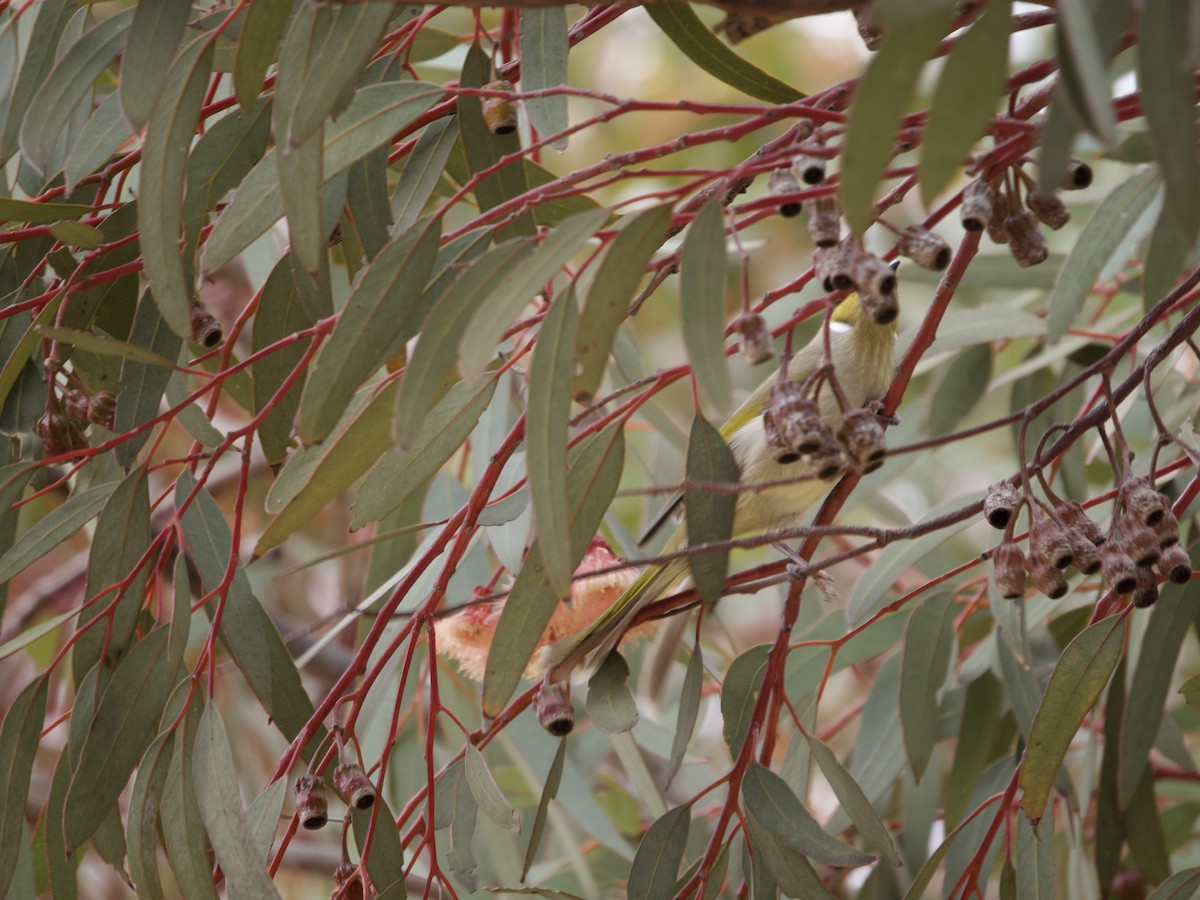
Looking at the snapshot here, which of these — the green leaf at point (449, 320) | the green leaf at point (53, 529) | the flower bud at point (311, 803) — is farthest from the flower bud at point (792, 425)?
the green leaf at point (53, 529)

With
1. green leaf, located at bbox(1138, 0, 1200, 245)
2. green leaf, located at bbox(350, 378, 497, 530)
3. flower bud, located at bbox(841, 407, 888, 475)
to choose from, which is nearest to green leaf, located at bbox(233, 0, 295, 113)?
green leaf, located at bbox(350, 378, 497, 530)

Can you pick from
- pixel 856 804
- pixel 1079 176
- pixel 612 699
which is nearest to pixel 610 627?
pixel 612 699

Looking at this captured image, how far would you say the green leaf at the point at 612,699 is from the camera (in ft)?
4.76

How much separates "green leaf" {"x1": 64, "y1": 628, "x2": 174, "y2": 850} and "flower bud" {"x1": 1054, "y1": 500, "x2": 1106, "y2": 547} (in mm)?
979

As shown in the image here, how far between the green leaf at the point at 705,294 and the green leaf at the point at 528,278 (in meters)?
0.08

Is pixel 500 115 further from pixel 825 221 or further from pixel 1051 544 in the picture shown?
pixel 1051 544

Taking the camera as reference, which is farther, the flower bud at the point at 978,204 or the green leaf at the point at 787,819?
the green leaf at the point at 787,819

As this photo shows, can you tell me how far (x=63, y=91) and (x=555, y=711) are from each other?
85 centimetres

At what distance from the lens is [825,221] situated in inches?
38.7

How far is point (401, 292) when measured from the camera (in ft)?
3.64

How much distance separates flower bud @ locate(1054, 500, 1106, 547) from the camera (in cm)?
116

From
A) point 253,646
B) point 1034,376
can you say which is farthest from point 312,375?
point 1034,376

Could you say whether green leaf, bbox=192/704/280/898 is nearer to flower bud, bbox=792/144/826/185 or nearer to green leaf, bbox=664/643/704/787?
green leaf, bbox=664/643/704/787

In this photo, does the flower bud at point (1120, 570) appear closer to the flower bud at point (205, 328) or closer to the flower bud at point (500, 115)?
the flower bud at point (500, 115)
